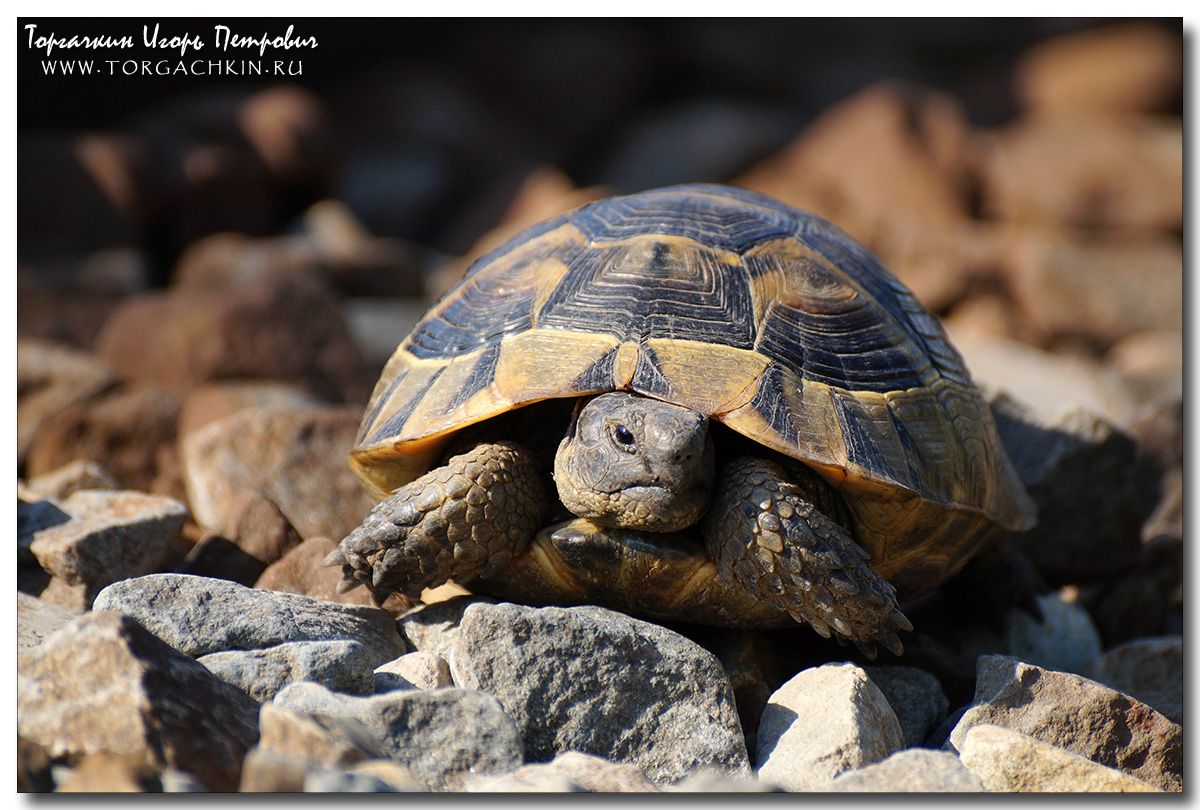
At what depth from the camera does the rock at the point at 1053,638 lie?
10.5 feet

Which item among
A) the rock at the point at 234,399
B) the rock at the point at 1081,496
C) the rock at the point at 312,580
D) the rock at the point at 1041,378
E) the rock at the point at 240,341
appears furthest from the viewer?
the rock at the point at 1041,378

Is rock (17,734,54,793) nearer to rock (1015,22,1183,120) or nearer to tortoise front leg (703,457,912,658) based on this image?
tortoise front leg (703,457,912,658)

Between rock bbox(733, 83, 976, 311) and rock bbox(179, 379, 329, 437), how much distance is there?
5.60 m

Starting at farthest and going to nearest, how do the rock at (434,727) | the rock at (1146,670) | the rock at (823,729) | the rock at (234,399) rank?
1. the rock at (234,399)
2. the rock at (1146,670)
3. the rock at (823,729)
4. the rock at (434,727)

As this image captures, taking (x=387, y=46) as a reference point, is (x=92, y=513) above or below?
below

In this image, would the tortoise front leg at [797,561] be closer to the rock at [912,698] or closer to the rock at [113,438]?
the rock at [912,698]

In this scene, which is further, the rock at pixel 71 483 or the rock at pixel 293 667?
the rock at pixel 71 483

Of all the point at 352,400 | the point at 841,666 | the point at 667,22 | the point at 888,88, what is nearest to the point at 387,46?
the point at 667,22

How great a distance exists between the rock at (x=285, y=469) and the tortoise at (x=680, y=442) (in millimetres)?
695

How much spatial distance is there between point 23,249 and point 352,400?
4.10 metres

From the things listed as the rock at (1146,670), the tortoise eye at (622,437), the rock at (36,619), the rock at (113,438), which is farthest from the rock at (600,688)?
the rock at (113,438)

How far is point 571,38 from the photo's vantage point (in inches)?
538

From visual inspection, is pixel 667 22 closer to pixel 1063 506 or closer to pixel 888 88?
pixel 888 88

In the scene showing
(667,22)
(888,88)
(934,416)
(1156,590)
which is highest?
(667,22)
